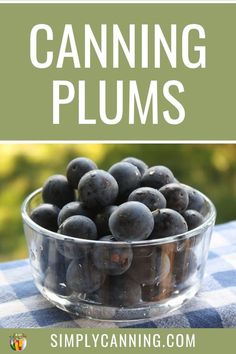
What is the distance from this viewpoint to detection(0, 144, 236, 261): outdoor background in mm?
1672

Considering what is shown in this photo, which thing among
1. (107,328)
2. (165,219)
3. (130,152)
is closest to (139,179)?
(165,219)

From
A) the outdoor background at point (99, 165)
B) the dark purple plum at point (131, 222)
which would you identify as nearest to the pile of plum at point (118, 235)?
the dark purple plum at point (131, 222)

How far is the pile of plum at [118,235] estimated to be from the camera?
2.30 ft

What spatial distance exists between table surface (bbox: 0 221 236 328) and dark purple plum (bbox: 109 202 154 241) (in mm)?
119

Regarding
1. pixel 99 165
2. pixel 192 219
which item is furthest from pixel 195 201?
pixel 99 165

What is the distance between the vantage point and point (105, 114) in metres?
0.90

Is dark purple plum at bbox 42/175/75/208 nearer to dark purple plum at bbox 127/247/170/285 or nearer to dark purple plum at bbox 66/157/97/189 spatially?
dark purple plum at bbox 66/157/97/189

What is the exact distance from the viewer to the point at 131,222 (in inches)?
27.3

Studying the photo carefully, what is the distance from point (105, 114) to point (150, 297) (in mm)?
300

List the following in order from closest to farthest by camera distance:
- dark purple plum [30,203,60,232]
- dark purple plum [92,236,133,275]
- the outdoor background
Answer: dark purple plum [92,236,133,275] → dark purple plum [30,203,60,232] → the outdoor background

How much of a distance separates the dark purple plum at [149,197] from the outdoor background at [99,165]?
2.97 feet

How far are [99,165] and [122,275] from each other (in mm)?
973

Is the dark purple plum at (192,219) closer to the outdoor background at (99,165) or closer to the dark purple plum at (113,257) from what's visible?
the dark purple plum at (113,257)

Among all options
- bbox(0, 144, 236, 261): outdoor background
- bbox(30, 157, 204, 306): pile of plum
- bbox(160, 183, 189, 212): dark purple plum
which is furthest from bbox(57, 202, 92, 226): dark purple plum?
bbox(0, 144, 236, 261): outdoor background
